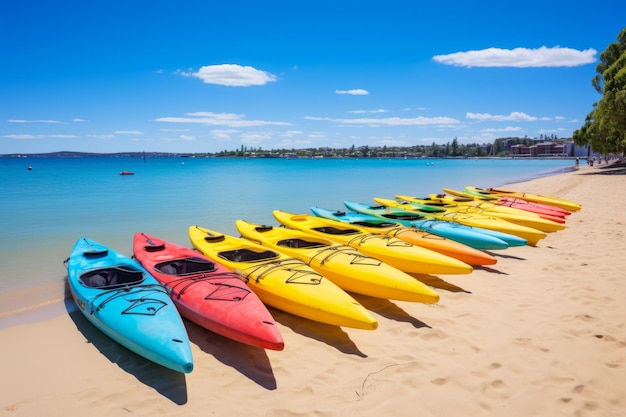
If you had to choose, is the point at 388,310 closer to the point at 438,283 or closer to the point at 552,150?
the point at 438,283

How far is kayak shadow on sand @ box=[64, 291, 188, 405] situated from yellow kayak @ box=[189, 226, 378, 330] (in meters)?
1.41

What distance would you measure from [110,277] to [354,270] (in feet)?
11.0

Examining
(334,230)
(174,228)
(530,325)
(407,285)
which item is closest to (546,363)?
(530,325)

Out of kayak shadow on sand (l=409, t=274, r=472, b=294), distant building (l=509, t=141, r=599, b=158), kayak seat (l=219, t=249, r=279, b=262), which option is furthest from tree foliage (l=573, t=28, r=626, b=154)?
distant building (l=509, t=141, r=599, b=158)

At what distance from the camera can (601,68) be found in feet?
104

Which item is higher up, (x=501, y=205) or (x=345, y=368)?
(x=501, y=205)

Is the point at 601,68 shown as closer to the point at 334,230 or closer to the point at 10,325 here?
the point at 334,230

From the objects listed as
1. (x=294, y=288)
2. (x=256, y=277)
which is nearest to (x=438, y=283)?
(x=294, y=288)

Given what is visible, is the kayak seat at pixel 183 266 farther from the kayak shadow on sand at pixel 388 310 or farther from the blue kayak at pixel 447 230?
the blue kayak at pixel 447 230

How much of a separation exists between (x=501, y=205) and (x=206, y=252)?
8694 mm

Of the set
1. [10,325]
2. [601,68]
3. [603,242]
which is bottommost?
[10,325]

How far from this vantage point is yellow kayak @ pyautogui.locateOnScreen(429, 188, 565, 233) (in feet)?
29.0

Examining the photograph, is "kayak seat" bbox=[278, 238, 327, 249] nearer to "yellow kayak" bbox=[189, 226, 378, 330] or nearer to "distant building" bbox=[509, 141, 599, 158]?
"yellow kayak" bbox=[189, 226, 378, 330]

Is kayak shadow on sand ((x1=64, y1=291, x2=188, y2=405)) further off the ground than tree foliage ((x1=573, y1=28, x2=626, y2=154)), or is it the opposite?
tree foliage ((x1=573, y1=28, x2=626, y2=154))
